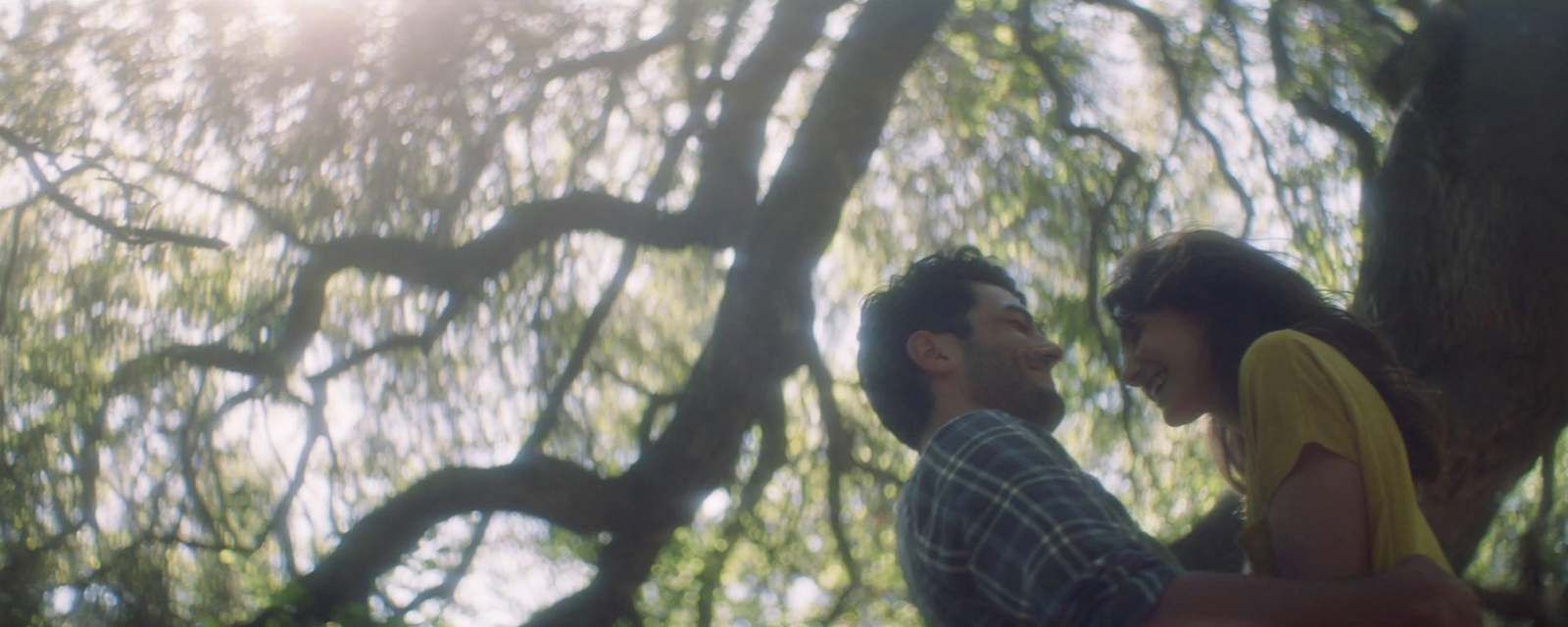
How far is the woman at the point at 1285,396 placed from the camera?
1359 mm

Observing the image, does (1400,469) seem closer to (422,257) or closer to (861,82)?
(861,82)

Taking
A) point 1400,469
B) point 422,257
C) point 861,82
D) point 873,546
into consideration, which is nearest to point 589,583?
point 422,257

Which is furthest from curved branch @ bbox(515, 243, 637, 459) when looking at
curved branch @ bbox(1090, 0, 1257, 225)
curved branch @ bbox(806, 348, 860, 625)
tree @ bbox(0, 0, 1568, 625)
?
curved branch @ bbox(1090, 0, 1257, 225)

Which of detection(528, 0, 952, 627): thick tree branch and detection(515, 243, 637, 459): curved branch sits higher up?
detection(515, 243, 637, 459): curved branch

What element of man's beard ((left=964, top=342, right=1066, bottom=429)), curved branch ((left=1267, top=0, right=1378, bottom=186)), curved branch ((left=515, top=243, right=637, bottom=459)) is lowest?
man's beard ((left=964, top=342, right=1066, bottom=429))

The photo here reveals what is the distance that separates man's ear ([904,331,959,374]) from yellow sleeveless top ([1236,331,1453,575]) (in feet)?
1.54

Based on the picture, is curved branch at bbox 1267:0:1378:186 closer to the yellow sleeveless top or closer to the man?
the man

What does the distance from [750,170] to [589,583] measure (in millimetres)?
1600

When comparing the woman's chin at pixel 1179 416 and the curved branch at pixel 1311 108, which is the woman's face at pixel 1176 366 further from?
the curved branch at pixel 1311 108

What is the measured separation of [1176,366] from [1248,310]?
0.11 m

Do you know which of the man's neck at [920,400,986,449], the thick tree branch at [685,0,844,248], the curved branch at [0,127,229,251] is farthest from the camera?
the thick tree branch at [685,0,844,248]

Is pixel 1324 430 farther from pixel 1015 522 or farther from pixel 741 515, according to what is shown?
pixel 741 515

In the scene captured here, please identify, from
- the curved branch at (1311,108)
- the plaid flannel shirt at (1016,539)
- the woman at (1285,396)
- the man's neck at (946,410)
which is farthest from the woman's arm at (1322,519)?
the curved branch at (1311,108)

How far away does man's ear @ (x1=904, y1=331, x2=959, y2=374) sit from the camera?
1.85 meters
